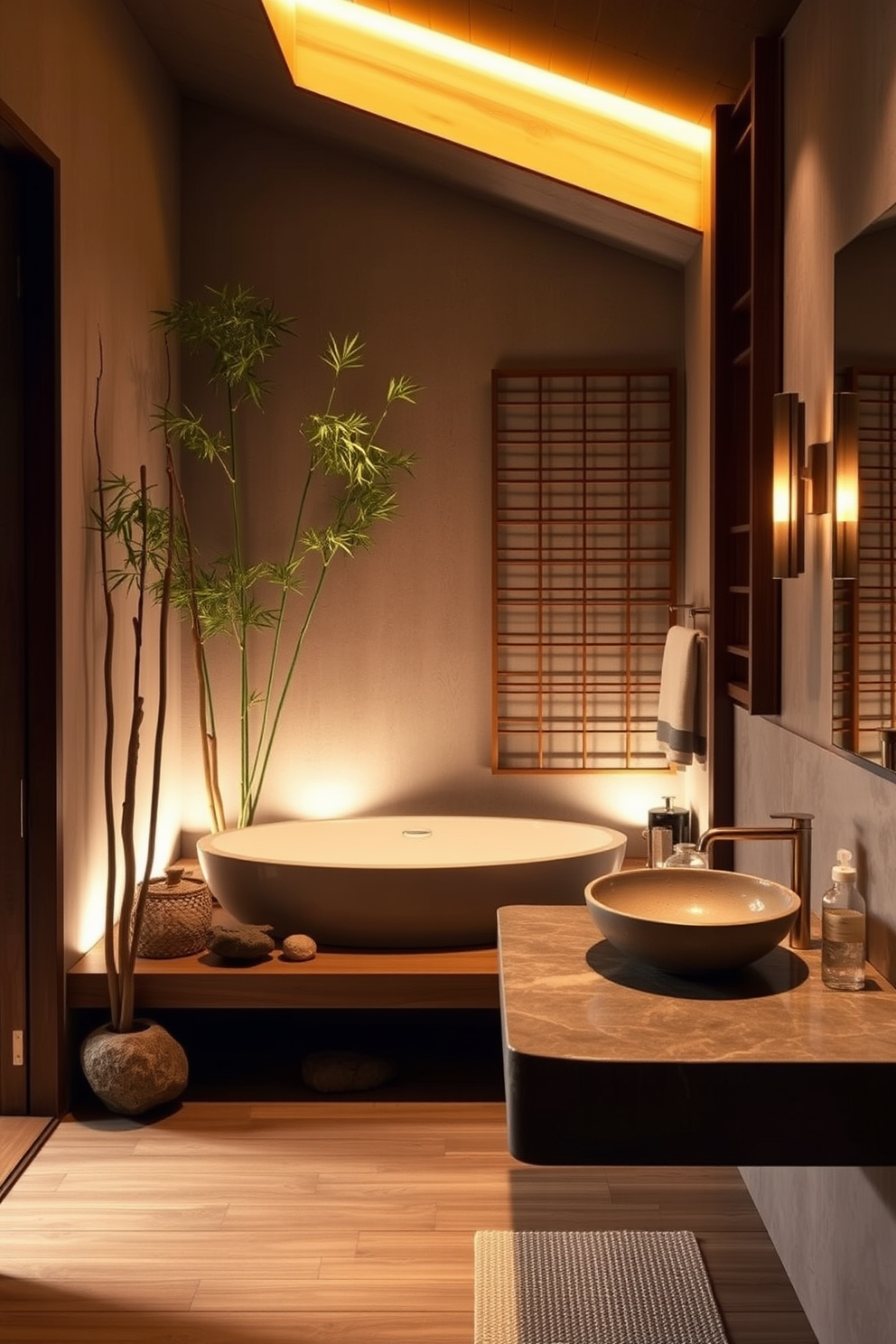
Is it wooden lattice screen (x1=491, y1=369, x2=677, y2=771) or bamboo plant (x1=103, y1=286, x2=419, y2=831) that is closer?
bamboo plant (x1=103, y1=286, x2=419, y2=831)

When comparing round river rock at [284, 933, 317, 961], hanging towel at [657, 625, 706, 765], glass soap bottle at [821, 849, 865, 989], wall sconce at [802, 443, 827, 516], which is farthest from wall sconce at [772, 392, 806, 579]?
round river rock at [284, 933, 317, 961]

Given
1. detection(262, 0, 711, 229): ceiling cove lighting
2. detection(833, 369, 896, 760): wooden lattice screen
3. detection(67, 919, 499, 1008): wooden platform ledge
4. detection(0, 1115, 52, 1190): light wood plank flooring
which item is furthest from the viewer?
detection(262, 0, 711, 229): ceiling cove lighting

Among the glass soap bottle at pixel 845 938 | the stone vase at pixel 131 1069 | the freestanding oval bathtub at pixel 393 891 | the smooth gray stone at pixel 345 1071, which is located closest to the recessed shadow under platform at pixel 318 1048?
the smooth gray stone at pixel 345 1071

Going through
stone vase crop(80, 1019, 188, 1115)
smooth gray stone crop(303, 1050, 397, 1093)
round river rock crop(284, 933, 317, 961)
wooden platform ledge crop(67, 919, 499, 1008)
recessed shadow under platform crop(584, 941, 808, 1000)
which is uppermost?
recessed shadow under platform crop(584, 941, 808, 1000)

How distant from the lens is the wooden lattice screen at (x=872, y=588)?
86.1 inches

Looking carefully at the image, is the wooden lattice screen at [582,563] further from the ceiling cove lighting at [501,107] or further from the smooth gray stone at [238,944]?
the smooth gray stone at [238,944]

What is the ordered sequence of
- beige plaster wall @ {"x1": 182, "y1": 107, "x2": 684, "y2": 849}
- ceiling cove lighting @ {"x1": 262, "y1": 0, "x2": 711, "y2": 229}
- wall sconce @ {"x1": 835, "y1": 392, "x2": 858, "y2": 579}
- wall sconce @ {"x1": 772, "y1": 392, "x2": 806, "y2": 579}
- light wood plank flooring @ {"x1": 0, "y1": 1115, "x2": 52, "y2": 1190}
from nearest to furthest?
1. wall sconce @ {"x1": 835, "y1": 392, "x2": 858, "y2": 579}
2. wall sconce @ {"x1": 772, "y1": 392, "x2": 806, "y2": 579}
3. light wood plank flooring @ {"x1": 0, "y1": 1115, "x2": 52, "y2": 1190}
4. ceiling cove lighting @ {"x1": 262, "y1": 0, "x2": 711, "y2": 229}
5. beige plaster wall @ {"x1": 182, "y1": 107, "x2": 684, "y2": 849}

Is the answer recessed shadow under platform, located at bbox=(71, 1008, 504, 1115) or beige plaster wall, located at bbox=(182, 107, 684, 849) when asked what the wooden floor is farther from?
beige plaster wall, located at bbox=(182, 107, 684, 849)

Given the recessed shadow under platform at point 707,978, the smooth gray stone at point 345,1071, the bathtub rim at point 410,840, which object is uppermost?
the recessed shadow under platform at point 707,978

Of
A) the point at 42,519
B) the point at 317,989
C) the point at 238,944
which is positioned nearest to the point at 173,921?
the point at 238,944

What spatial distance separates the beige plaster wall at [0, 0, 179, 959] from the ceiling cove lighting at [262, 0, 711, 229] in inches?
23.2

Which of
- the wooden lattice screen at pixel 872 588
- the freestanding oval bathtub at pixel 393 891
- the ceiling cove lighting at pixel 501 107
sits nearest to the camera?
the wooden lattice screen at pixel 872 588

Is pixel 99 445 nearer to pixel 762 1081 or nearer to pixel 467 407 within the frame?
pixel 467 407

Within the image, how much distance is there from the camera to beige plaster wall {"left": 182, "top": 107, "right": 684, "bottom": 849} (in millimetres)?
4781
